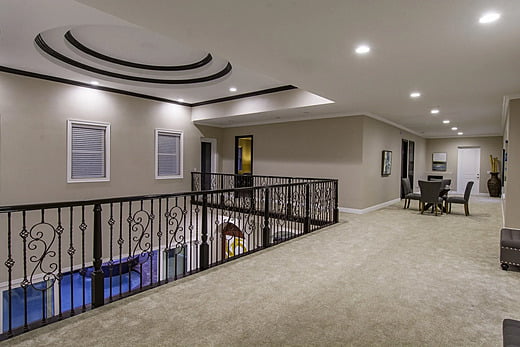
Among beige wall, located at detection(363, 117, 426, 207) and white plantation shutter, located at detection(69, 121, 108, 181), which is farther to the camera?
beige wall, located at detection(363, 117, 426, 207)

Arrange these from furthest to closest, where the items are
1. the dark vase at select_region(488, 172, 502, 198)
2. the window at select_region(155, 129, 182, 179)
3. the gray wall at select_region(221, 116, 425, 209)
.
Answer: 1. the dark vase at select_region(488, 172, 502, 198)
2. the window at select_region(155, 129, 182, 179)
3. the gray wall at select_region(221, 116, 425, 209)

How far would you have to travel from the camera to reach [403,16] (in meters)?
2.57

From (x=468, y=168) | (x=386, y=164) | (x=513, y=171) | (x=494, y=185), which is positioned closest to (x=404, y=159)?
(x=386, y=164)

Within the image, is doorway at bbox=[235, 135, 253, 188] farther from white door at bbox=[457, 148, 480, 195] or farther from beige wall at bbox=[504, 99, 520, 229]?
white door at bbox=[457, 148, 480, 195]

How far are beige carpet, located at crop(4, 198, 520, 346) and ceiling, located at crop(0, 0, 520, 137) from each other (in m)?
2.57

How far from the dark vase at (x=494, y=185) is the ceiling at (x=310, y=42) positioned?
6752 millimetres

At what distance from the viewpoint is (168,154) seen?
28.3 ft

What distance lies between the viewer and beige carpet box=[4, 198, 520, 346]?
2.22 meters

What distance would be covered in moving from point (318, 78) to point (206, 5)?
2475 millimetres

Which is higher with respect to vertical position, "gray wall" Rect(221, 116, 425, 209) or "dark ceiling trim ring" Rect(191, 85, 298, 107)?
"dark ceiling trim ring" Rect(191, 85, 298, 107)

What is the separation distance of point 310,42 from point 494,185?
1210cm

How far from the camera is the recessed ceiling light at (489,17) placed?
8.28 ft

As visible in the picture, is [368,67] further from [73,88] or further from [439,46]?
[73,88]

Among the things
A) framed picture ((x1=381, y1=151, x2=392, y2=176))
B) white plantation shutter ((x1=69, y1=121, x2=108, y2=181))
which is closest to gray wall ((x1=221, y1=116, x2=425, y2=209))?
framed picture ((x1=381, y1=151, x2=392, y2=176))
